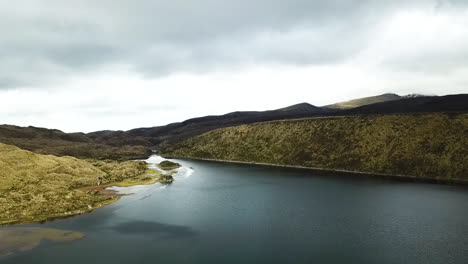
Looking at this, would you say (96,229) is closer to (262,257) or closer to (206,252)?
(206,252)

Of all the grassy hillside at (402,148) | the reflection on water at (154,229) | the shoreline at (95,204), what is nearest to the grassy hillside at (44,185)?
the shoreline at (95,204)

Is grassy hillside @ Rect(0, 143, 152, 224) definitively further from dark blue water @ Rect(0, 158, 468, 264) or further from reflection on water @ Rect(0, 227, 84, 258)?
reflection on water @ Rect(0, 227, 84, 258)

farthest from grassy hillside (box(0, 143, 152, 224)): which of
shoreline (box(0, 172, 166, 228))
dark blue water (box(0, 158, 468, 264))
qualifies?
dark blue water (box(0, 158, 468, 264))

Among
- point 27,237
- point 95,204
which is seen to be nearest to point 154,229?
point 27,237

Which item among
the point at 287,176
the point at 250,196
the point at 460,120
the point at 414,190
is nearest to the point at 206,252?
the point at 250,196

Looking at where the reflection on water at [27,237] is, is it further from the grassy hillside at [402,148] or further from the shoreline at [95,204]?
the grassy hillside at [402,148]

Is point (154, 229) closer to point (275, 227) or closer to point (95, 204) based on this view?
point (275, 227)
